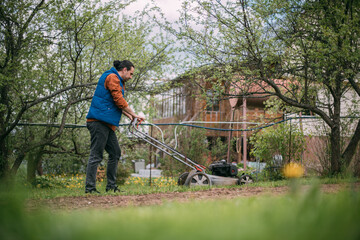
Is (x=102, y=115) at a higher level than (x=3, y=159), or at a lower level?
higher

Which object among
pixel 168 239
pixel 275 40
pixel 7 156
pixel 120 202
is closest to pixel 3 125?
pixel 7 156

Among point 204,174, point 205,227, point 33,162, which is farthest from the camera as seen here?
point 33,162

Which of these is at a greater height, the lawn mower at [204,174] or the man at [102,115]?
the man at [102,115]

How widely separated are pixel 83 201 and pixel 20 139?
3.15 meters

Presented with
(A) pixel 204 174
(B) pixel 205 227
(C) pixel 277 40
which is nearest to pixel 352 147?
(C) pixel 277 40

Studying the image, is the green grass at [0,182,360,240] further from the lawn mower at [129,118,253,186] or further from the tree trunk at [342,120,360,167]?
the tree trunk at [342,120,360,167]

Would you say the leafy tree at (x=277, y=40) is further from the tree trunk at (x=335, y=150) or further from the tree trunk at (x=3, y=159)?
the tree trunk at (x=3, y=159)

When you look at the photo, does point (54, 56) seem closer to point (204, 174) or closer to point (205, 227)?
point (204, 174)

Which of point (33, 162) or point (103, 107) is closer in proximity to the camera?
point (103, 107)

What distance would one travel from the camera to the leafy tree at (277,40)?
472 centimetres

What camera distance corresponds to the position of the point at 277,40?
552 centimetres

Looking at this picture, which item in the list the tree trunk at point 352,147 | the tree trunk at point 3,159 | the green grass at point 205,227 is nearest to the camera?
the green grass at point 205,227

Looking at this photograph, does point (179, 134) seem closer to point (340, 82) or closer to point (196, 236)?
point (340, 82)

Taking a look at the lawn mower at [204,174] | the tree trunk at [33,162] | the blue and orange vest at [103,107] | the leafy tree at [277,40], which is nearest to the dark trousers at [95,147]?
the blue and orange vest at [103,107]
